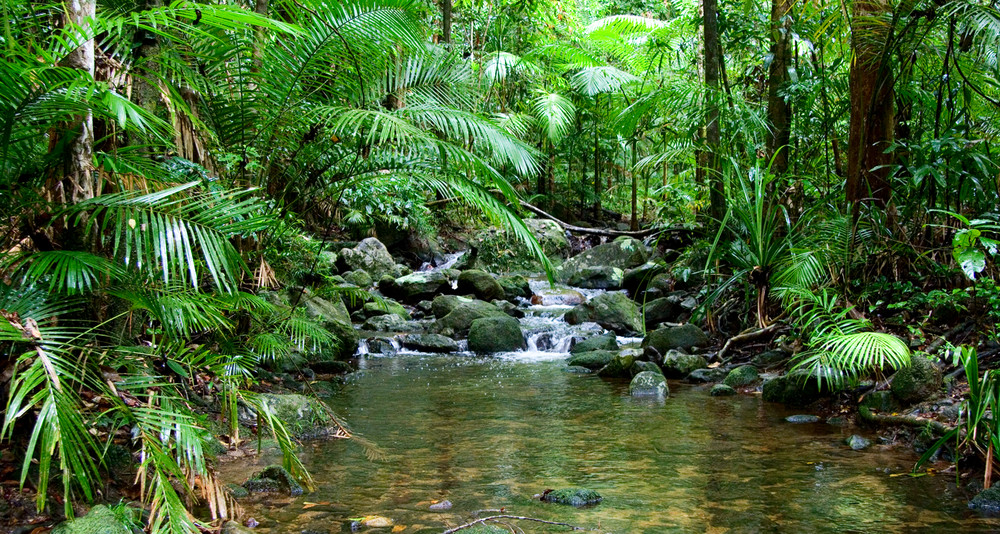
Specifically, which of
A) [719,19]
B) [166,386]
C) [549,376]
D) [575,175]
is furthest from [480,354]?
[575,175]

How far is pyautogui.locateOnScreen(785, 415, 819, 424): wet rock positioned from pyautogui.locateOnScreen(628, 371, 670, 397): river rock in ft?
3.88

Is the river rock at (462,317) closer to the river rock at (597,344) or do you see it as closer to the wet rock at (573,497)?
the river rock at (597,344)

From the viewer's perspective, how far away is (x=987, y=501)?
305cm

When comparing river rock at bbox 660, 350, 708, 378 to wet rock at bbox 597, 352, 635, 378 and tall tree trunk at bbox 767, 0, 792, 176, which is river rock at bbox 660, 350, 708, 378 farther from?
tall tree trunk at bbox 767, 0, 792, 176

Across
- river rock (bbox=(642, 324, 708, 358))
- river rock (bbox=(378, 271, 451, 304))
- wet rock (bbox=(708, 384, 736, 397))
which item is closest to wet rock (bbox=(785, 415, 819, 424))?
wet rock (bbox=(708, 384, 736, 397))

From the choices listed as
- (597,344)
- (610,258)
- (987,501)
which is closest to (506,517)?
(987,501)

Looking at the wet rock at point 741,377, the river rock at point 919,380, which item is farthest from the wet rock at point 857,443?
the wet rock at point 741,377

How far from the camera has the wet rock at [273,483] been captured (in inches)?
133

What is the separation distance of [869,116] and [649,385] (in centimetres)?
268

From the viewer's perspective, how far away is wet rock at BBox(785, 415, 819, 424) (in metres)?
4.83

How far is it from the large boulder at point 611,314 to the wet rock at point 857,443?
5.03 m

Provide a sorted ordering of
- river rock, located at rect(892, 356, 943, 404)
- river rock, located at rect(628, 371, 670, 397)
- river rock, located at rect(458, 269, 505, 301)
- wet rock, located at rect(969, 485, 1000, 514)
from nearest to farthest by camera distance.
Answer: wet rock, located at rect(969, 485, 1000, 514) < river rock, located at rect(892, 356, 943, 404) < river rock, located at rect(628, 371, 670, 397) < river rock, located at rect(458, 269, 505, 301)

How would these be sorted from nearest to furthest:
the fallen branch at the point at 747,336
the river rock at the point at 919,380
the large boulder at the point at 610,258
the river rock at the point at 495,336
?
the river rock at the point at 919,380 → the fallen branch at the point at 747,336 → the river rock at the point at 495,336 → the large boulder at the point at 610,258

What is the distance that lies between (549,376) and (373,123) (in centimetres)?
414
